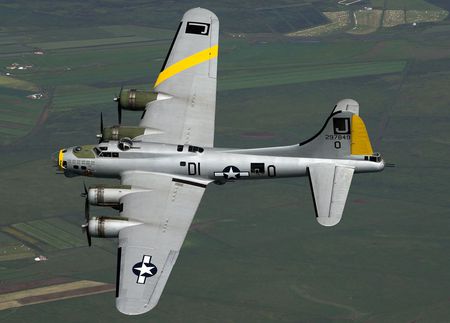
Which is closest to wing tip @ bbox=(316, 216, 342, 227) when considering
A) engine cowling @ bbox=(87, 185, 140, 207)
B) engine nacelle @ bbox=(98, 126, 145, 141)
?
engine cowling @ bbox=(87, 185, 140, 207)

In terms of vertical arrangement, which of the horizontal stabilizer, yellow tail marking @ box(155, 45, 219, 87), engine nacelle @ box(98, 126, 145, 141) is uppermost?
yellow tail marking @ box(155, 45, 219, 87)

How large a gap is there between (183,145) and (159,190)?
4688mm

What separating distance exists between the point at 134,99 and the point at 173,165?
956 cm

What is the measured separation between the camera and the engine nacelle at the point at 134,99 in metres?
90.6

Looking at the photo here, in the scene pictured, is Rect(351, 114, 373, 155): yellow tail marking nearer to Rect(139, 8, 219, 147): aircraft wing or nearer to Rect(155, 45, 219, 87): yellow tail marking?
Rect(139, 8, 219, 147): aircraft wing

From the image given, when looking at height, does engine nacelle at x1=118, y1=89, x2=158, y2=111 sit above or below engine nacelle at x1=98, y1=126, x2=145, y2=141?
above

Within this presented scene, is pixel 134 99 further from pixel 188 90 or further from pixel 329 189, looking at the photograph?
pixel 329 189

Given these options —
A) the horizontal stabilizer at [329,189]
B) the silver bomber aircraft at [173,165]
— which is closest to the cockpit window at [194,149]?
the silver bomber aircraft at [173,165]

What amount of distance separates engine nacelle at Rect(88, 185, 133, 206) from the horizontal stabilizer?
1474cm

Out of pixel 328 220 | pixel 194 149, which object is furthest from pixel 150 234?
pixel 328 220

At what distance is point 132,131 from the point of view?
87688 mm

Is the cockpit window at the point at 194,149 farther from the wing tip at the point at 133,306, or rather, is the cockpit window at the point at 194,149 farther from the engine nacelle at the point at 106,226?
the wing tip at the point at 133,306

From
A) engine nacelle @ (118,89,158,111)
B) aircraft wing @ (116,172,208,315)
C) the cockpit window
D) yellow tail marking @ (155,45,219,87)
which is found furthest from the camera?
yellow tail marking @ (155,45,219,87)

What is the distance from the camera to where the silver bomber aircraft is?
76.6 m
